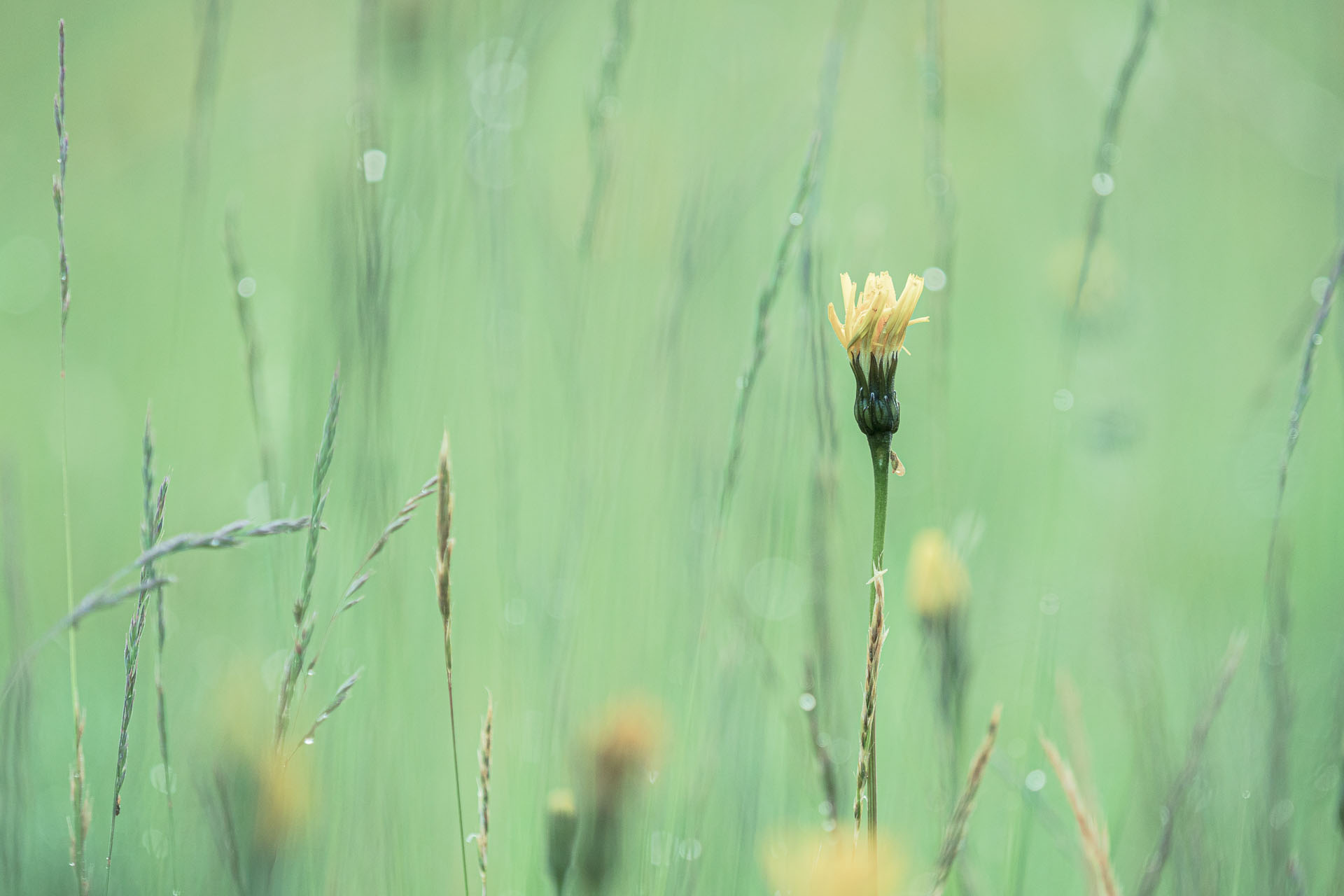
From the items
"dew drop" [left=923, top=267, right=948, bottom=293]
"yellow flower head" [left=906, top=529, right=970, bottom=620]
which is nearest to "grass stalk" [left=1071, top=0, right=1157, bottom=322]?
"dew drop" [left=923, top=267, right=948, bottom=293]

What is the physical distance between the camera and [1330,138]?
169 cm

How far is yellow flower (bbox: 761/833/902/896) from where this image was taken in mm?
435

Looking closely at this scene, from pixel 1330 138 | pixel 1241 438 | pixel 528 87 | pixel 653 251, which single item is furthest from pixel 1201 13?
pixel 528 87

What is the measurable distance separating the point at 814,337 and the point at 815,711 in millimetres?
223

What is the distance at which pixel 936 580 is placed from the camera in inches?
28.7

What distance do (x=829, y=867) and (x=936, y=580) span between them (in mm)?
283

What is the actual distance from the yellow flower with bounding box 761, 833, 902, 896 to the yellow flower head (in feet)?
0.58

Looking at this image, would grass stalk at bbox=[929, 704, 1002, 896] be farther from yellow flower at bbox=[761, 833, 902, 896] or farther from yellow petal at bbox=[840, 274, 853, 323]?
yellow petal at bbox=[840, 274, 853, 323]

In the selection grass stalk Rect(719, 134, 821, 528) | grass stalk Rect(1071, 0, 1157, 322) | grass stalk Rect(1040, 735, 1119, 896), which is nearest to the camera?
grass stalk Rect(1040, 735, 1119, 896)

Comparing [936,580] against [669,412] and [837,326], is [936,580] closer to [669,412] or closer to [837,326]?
[837,326]

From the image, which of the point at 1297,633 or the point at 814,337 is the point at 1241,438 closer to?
the point at 1297,633

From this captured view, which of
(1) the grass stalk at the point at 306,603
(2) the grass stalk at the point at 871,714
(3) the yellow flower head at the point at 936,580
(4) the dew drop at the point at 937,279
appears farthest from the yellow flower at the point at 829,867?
(4) the dew drop at the point at 937,279

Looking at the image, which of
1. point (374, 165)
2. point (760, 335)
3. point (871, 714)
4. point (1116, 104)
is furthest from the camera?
point (374, 165)

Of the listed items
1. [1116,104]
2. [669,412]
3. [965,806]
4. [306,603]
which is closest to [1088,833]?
[965,806]
